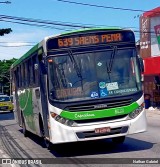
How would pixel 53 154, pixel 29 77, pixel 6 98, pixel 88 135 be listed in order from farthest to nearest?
pixel 6 98, pixel 29 77, pixel 53 154, pixel 88 135

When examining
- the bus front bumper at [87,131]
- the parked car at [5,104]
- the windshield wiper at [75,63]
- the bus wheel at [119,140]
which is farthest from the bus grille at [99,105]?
the parked car at [5,104]

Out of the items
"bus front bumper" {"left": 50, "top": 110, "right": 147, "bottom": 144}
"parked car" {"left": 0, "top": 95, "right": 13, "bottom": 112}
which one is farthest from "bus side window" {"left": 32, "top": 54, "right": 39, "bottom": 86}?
"parked car" {"left": 0, "top": 95, "right": 13, "bottom": 112}

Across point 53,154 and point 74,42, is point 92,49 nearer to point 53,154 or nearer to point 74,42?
point 74,42

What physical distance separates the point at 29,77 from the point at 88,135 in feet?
13.0

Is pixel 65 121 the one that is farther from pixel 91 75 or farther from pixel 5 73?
pixel 5 73

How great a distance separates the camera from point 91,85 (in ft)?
34.2

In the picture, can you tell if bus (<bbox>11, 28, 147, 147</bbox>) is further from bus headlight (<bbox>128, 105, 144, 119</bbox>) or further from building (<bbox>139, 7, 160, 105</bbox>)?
building (<bbox>139, 7, 160, 105</bbox>)

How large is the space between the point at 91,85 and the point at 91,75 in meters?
0.24

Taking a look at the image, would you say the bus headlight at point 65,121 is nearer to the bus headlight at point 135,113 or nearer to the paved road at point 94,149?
the paved road at point 94,149

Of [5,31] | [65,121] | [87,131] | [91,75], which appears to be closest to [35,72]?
[91,75]

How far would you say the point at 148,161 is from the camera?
914 cm

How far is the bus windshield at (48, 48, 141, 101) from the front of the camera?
10.4 meters

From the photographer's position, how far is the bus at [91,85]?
1030 cm

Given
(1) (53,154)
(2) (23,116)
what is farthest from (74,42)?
(2) (23,116)
